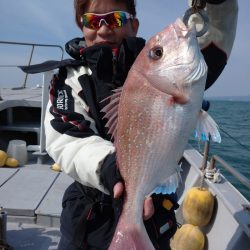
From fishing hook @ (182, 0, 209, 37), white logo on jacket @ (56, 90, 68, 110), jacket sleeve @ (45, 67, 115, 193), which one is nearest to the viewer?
jacket sleeve @ (45, 67, 115, 193)

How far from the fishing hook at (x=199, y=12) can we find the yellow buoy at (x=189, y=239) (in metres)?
2.25

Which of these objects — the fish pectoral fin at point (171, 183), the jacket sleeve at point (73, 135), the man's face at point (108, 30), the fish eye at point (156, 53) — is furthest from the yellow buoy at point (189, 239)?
the fish eye at point (156, 53)

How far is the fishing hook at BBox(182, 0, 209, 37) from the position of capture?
1.75 meters

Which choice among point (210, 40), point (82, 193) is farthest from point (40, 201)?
point (210, 40)

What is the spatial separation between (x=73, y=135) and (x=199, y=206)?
2043 mm

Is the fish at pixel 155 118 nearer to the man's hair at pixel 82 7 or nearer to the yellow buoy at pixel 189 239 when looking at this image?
the man's hair at pixel 82 7

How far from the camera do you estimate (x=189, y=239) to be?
11.0ft

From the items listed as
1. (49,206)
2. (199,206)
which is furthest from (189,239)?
(49,206)

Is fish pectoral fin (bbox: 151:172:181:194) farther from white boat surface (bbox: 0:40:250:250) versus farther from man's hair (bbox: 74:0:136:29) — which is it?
white boat surface (bbox: 0:40:250:250)

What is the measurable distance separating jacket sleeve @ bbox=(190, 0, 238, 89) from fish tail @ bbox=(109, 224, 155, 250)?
1.05 metres

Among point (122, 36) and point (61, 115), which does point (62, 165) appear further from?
point (122, 36)

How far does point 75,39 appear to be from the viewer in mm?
2154

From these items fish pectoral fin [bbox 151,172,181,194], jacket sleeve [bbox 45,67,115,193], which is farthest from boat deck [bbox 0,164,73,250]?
fish pectoral fin [bbox 151,172,181,194]

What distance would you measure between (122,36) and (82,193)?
0.94 m
